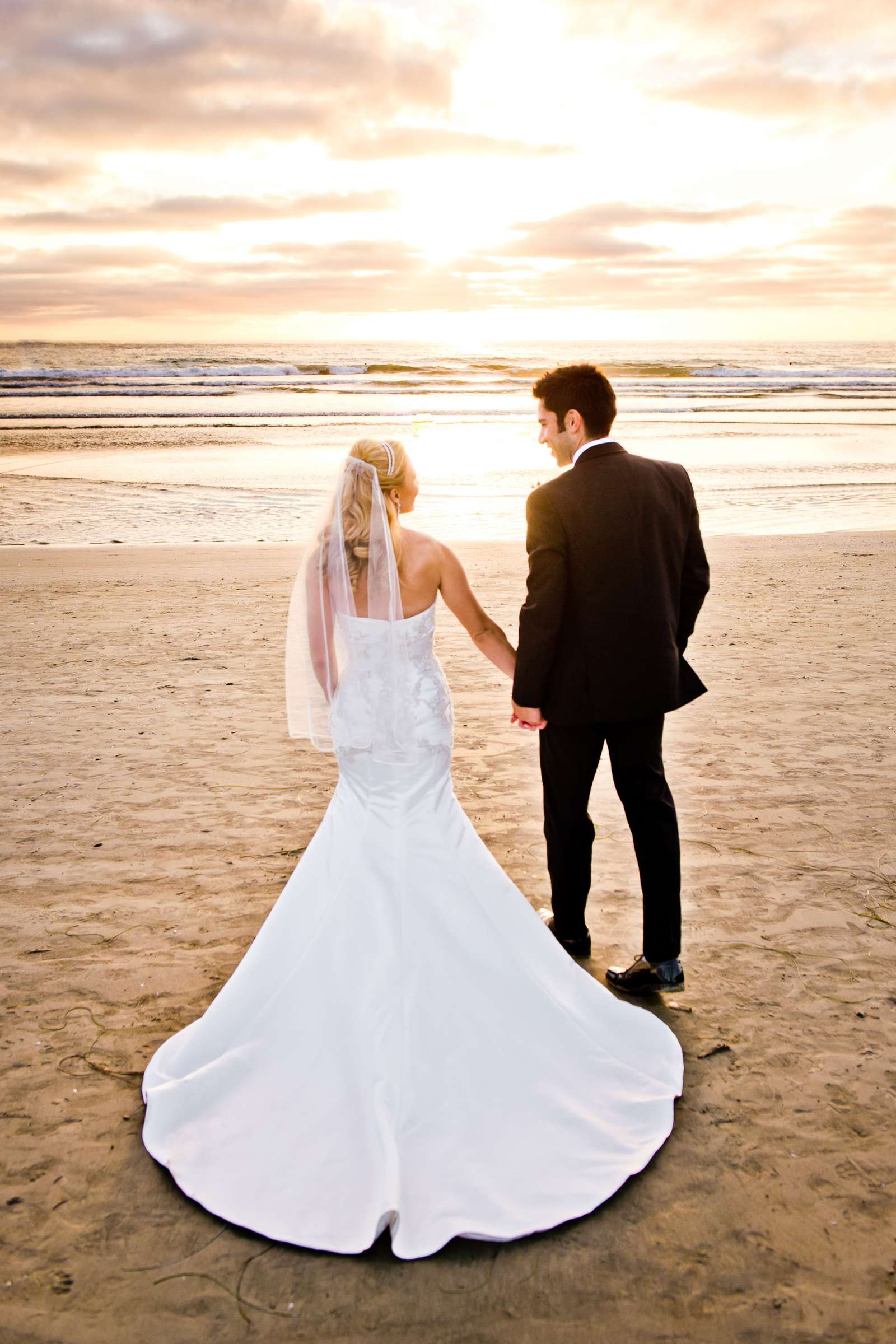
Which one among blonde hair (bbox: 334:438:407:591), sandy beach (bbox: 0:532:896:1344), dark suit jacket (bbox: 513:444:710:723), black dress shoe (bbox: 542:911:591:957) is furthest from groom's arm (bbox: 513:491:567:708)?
sandy beach (bbox: 0:532:896:1344)

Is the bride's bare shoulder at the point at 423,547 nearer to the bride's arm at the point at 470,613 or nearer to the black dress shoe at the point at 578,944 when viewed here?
the bride's arm at the point at 470,613

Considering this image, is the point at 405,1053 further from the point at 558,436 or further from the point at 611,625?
the point at 558,436

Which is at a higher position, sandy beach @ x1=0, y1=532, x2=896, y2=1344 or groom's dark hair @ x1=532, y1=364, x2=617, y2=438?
groom's dark hair @ x1=532, y1=364, x2=617, y2=438

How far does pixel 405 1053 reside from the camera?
2.76 metres

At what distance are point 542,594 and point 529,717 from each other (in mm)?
465

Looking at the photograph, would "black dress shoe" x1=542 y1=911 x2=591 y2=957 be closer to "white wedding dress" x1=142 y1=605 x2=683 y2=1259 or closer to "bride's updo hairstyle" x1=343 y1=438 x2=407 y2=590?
"white wedding dress" x1=142 y1=605 x2=683 y2=1259

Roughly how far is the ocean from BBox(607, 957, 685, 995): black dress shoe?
3323mm

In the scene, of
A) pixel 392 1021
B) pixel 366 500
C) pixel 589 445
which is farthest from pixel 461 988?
pixel 589 445

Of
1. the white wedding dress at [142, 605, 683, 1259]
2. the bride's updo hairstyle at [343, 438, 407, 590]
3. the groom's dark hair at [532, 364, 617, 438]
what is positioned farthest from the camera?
the groom's dark hair at [532, 364, 617, 438]

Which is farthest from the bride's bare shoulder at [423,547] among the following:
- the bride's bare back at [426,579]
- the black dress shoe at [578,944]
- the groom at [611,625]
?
the black dress shoe at [578,944]

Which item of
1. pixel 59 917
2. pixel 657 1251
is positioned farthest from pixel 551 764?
pixel 59 917

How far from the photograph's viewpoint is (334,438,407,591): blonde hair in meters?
3.06

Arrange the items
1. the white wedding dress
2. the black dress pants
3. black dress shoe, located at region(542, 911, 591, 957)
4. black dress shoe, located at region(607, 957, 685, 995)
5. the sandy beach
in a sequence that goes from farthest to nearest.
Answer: black dress shoe, located at region(542, 911, 591, 957) → black dress shoe, located at region(607, 957, 685, 995) → the black dress pants → the white wedding dress → the sandy beach

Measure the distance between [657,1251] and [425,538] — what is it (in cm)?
208
